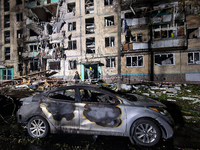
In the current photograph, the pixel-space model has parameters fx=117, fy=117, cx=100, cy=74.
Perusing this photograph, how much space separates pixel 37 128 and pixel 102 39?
17.2 meters

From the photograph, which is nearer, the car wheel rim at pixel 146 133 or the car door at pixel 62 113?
the car wheel rim at pixel 146 133

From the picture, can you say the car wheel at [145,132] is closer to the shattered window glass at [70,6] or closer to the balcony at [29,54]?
the shattered window glass at [70,6]

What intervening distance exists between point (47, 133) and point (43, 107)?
2.43 ft

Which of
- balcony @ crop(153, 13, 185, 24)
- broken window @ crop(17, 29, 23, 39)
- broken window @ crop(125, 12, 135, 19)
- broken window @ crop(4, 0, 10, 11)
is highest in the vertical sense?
broken window @ crop(4, 0, 10, 11)

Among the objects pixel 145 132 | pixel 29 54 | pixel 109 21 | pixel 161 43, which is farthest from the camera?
pixel 29 54

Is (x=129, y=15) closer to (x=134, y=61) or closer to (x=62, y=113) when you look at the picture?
(x=134, y=61)

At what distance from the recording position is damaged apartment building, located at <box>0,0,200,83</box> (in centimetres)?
1538

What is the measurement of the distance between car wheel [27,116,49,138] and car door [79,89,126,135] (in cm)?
107

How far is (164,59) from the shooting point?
17.2 metres

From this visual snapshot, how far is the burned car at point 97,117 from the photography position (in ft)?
9.79

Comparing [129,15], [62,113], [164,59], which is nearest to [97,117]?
[62,113]

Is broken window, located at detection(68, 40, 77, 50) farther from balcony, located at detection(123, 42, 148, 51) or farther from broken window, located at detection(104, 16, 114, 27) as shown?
balcony, located at detection(123, 42, 148, 51)

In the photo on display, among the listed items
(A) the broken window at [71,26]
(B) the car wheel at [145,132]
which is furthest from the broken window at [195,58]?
(A) the broken window at [71,26]

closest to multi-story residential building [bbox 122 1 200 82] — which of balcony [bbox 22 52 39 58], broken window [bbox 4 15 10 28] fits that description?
balcony [bbox 22 52 39 58]
